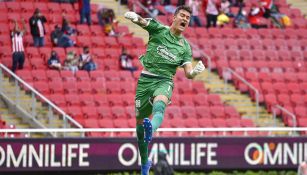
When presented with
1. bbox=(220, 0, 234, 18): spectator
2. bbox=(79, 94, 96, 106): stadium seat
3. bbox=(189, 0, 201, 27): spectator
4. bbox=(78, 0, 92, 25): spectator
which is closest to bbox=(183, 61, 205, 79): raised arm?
bbox=(79, 94, 96, 106): stadium seat

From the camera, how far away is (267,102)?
1174 inches

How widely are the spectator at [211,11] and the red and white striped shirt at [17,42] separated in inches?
272

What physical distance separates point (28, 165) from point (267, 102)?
8.73 m

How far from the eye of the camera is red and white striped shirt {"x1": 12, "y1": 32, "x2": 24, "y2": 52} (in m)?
26.9

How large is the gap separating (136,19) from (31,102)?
11.3m

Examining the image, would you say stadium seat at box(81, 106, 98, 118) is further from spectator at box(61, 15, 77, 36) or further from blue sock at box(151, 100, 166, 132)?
blue sock at box(151, 100, 166, 132)

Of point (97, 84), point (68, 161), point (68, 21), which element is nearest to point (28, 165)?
point (68, 161)

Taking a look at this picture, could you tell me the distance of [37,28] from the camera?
28.0 m

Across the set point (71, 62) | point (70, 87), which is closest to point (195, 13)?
point (71, 62)

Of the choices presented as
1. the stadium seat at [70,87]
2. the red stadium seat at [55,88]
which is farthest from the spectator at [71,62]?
the red stadium seat at [55,88]

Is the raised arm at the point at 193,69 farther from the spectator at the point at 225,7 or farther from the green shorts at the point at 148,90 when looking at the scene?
the spectator at the point at 225,7

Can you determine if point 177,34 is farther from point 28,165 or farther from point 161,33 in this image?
point 28,165

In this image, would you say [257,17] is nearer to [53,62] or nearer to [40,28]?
[40,28]

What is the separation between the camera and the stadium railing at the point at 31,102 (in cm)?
2536
